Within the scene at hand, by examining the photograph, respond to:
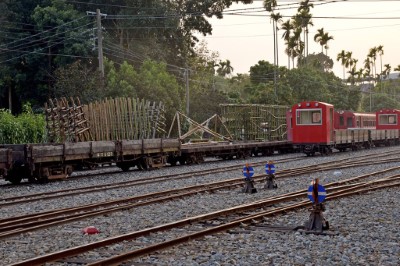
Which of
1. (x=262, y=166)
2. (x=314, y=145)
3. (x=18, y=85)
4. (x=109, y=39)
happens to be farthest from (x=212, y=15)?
(x=262, y=166)

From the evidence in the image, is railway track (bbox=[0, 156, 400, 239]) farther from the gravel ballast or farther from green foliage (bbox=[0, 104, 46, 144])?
green foliage (bbox=[0, 104, 46, 144])

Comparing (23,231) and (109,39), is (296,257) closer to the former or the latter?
(23,231)

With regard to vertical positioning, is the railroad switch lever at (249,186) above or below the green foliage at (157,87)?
below

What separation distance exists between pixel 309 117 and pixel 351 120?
8162 mm

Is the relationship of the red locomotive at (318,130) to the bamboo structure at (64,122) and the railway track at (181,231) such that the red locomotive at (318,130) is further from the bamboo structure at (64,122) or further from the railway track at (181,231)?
the railway track at (181,231)

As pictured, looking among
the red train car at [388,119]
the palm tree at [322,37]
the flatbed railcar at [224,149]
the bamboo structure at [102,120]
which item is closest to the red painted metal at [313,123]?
the flatbed railcar at [224,149]

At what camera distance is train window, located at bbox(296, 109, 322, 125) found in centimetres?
3228

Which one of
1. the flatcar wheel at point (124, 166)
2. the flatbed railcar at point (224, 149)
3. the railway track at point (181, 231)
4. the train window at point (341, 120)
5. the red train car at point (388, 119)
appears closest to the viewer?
the railway track at point (181, 231)

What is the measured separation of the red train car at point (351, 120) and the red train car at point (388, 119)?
1.43m

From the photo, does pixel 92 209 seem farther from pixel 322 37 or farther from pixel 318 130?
pixel 322 37

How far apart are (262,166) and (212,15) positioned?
101ft

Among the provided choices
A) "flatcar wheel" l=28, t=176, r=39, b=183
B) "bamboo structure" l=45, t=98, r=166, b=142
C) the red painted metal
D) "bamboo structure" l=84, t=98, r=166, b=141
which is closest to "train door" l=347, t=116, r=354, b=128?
the red painted metal

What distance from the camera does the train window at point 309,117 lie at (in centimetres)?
3228

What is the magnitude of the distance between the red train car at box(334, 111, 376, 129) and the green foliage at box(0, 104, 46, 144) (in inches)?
651
